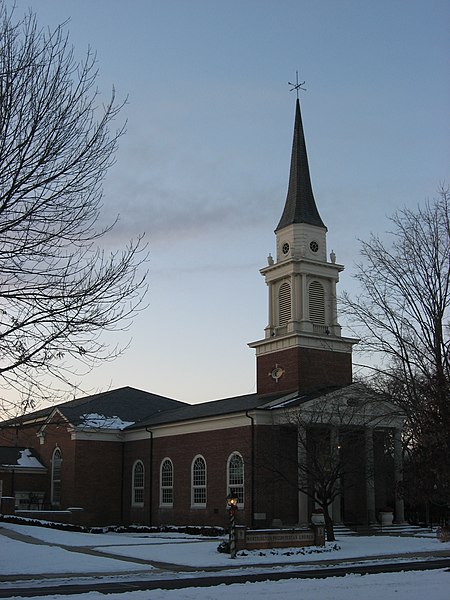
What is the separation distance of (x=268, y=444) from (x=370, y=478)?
5707mm

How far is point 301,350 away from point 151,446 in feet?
43.1

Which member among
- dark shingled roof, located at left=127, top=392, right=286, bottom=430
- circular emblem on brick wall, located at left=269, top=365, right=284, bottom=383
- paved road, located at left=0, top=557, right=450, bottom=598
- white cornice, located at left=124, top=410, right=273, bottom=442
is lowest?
paved road, located at left=0, top=557, right=450, bottom=598

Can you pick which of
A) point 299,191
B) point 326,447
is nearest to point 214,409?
point 326,447

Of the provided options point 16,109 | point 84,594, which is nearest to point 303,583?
point 84,594

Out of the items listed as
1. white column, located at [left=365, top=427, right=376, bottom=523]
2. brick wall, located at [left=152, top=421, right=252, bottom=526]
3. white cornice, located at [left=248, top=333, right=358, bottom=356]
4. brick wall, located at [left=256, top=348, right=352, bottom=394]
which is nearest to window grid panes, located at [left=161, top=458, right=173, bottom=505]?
brick wall, located at [left=152, top=421, right=252, bottom=526]

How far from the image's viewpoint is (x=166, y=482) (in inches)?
2008

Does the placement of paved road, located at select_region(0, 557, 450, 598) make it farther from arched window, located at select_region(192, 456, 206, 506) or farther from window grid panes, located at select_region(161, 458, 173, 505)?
window grid panes, located at select_region(161, 458, 173, 505)

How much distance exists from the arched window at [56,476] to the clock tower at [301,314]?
53.9ft

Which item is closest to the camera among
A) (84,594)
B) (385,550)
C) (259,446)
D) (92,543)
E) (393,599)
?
(393,599)

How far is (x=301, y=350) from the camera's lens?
1844 inches

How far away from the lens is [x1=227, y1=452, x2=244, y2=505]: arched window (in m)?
44.0

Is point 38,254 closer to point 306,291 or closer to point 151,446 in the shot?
point 306,291

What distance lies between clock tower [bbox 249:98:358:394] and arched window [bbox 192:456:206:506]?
5904mm

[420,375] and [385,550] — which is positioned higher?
[420,375]
